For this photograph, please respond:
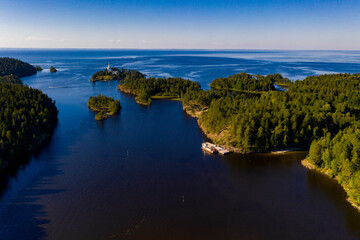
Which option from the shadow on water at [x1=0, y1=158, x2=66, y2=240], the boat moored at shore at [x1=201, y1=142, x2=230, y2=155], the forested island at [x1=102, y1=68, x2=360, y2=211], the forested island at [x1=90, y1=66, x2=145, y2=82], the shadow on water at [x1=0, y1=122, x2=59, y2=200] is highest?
the forested island at [x1=90, y1=66, x2=145, y2=82]

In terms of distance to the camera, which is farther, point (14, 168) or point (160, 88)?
point (160, 88)

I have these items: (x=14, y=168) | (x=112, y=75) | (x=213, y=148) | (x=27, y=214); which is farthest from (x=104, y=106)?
(x=112, y=75)

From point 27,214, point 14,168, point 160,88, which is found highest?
point 160,88

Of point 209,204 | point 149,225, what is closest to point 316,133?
point 209,204

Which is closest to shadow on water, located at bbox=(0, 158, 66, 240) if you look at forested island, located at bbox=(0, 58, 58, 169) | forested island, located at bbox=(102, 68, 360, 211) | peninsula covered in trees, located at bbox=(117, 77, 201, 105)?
forested island, located at bbox=(0, 58, 58, 169)

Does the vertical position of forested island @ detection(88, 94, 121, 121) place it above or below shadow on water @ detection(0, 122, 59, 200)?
above

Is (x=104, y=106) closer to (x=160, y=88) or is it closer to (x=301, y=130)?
(x=160, y=88)

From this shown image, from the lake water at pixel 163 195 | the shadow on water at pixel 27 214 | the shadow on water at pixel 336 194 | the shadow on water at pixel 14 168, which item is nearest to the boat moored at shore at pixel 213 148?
the lake water at pixel 163 195

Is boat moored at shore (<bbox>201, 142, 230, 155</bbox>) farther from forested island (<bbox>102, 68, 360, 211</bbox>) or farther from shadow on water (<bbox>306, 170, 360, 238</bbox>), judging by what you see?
shadow on water (<bbox>306, 170, 360, 238</bbox>)

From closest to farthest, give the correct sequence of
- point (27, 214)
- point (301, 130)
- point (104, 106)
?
1. point (27, 214)
2. point (301, 130)
3. point (104, 106)
